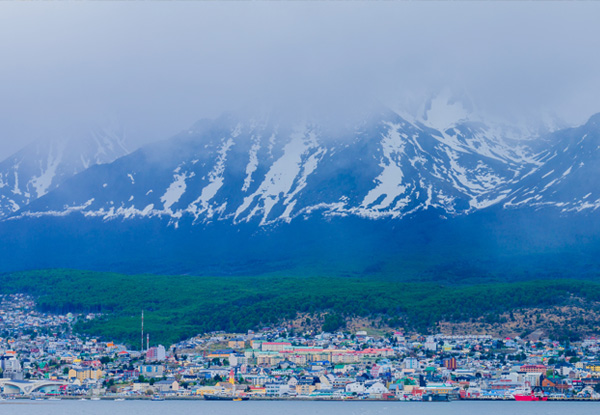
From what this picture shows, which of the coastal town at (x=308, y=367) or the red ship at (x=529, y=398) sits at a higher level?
the coastal town at (x=308, y=367)

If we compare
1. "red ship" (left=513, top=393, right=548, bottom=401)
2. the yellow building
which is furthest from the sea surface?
the yellow building

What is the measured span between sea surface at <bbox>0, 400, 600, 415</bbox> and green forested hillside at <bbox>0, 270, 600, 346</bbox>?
31.1 meters

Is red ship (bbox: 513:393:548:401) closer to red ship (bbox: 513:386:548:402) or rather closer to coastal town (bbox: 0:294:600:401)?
red ship (bbox: 513:386:548:402)

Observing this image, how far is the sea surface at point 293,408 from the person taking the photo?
324 feet

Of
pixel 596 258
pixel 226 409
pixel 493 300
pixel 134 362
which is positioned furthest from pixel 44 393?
pixel 596 258

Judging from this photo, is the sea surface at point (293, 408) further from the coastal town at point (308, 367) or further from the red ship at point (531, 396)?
the coastal town at point (308, 367)

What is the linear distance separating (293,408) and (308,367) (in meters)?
18.9

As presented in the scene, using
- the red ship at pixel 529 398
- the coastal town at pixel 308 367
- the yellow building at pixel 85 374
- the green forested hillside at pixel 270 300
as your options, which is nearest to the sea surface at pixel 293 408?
the red ship at pixel 529 398

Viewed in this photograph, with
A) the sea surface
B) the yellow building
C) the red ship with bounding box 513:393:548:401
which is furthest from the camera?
the yellow building

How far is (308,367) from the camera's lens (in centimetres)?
12312

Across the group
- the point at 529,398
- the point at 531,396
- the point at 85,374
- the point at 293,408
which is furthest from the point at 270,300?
the point at 293,408

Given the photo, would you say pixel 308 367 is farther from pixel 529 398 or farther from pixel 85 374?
pixel 529 398

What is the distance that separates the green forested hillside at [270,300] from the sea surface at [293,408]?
3109 centimetres

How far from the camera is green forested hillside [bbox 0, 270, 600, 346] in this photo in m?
143
